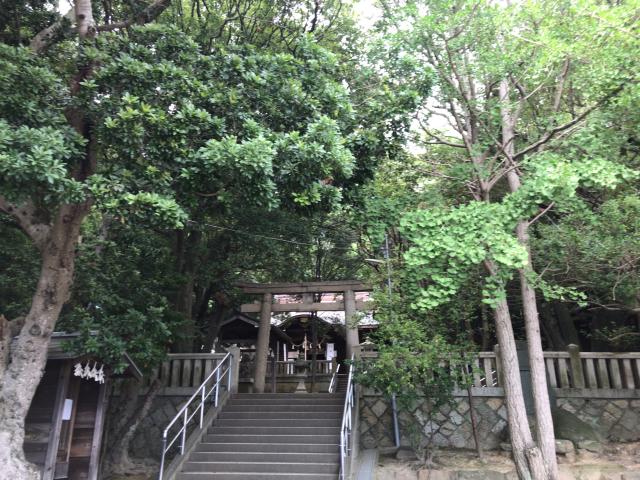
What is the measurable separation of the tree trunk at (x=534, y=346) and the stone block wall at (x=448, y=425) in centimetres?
213

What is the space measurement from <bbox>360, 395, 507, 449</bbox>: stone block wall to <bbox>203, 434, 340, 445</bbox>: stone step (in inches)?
61.5

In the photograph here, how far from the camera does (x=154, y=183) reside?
233 inches

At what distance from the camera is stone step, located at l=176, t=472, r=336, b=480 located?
7324 millimetres

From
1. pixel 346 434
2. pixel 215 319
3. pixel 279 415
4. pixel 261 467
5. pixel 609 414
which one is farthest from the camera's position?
pixel 215 319

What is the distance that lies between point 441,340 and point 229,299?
25.9 feet

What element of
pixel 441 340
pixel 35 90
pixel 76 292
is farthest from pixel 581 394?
pixel 35 90

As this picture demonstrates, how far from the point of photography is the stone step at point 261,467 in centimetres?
757

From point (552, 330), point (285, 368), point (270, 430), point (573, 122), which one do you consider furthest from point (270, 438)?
point (285, 368)

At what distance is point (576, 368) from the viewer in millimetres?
9344

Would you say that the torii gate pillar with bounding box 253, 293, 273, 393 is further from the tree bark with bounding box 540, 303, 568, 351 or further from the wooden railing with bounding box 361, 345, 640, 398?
the tree bark with bounding box 540, 303, 568, 351

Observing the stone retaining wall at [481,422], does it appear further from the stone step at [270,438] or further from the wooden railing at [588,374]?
the stone step at [270,438]

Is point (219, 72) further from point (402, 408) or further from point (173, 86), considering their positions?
point (402, 408)

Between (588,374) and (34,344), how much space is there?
33.3 ft

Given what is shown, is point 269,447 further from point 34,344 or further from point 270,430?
point 34,344
